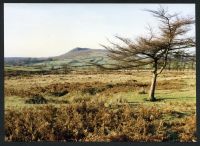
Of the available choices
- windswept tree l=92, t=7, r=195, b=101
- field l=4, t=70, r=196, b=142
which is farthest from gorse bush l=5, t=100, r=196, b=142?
windswept tree l=92, t=7, r=195, b=101

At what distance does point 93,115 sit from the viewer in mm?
10516

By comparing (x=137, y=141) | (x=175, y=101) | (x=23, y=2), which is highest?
(x=23, y=2)

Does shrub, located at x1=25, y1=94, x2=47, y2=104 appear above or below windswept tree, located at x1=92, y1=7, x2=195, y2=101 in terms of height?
below

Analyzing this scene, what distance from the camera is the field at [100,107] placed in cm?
1031

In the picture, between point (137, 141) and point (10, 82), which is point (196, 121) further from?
point (10, 82)

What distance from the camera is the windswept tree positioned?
10438 millimetres

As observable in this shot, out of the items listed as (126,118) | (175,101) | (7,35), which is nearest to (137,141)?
(126,118)

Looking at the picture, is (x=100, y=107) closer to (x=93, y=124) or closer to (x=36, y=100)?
(x=93, y=124)

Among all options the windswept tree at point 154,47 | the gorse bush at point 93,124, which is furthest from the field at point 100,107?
the windswept tree at point 154,47

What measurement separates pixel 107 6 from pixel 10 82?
8.13 ft

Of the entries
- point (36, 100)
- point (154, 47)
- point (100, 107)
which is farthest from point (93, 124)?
point (154, 47)

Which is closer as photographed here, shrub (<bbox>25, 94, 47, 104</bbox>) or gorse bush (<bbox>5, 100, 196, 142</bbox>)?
gorse bush (<bbox>5, 100, 196, 142</bbox>)

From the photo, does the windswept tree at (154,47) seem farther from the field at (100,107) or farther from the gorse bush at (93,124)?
the gorse bush at (93,124)

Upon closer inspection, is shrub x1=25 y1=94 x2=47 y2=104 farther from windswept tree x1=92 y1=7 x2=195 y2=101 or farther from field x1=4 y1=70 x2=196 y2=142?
windswept tree x1=92 y1=7 x2=195 y2=101
